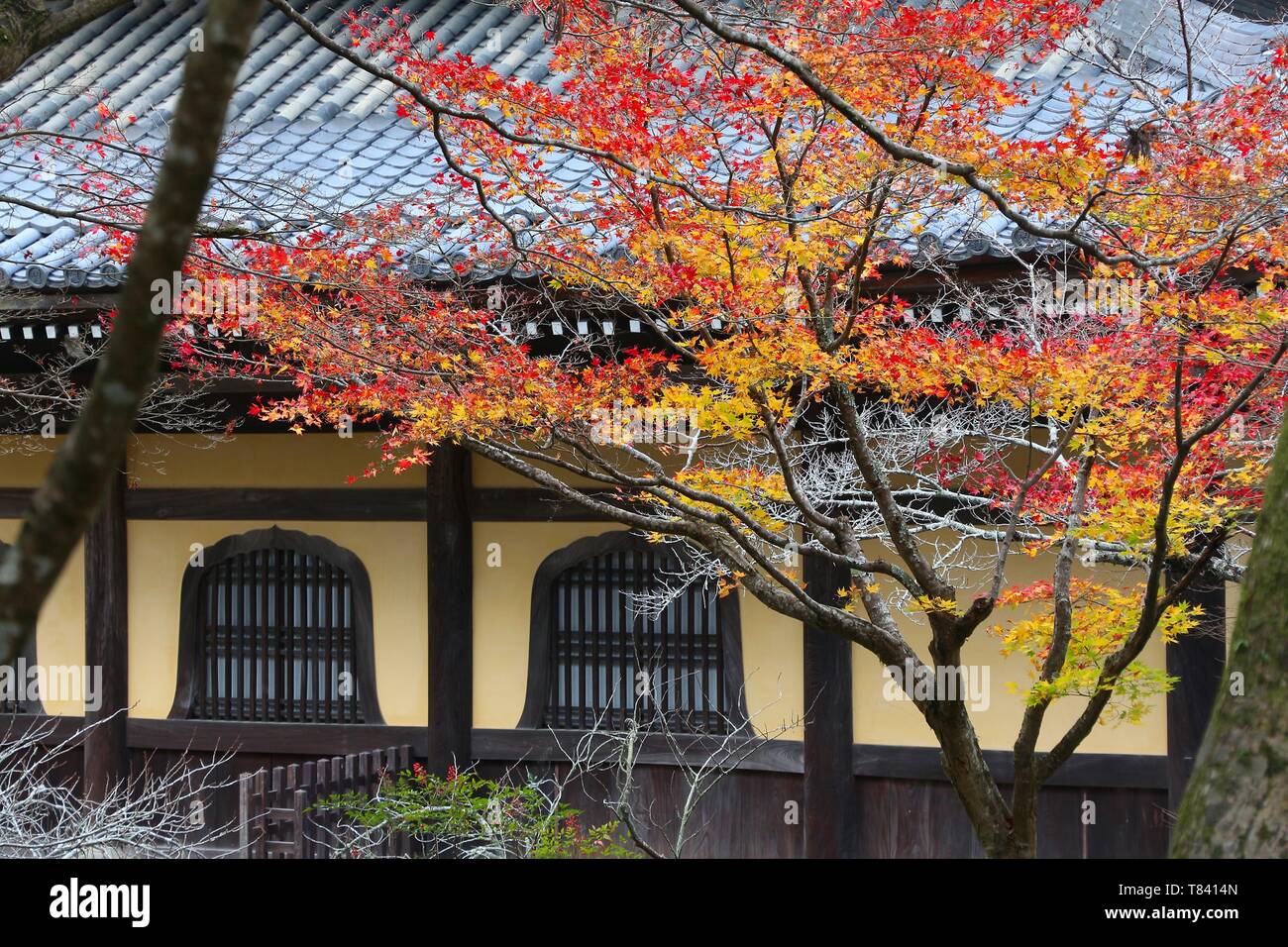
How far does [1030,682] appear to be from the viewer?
763 centimetres

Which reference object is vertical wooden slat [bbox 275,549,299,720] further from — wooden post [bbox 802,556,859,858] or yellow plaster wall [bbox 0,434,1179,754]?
wooden post [bbox 802,556,859,858]

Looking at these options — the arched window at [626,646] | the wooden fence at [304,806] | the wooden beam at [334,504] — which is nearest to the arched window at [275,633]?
the wooden beam at [334,504]

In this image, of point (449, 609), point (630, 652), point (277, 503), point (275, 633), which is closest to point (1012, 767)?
point (630, 652)

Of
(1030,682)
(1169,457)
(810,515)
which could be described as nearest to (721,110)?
(810,515)

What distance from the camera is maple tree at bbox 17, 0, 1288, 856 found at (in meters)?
4.68

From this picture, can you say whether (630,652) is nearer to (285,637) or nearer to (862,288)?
(285,637)

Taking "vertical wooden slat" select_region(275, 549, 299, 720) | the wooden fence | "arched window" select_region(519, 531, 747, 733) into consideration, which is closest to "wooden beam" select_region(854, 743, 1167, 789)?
"arched window" select_region(519, 531, 747, 733)

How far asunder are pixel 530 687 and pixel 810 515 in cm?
407

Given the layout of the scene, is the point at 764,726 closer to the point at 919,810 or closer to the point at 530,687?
the point at 919,810

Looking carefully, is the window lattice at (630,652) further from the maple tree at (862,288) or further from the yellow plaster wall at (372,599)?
the maple tree at (862,288)

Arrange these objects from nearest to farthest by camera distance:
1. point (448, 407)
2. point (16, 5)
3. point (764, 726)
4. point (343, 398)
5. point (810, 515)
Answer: point (16, 5) → point (810, 515) → point (448, 407) → point (343, 398) → point (764, 726)

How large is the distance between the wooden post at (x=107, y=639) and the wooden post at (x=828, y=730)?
208 inches

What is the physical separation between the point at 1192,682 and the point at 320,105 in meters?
7.88

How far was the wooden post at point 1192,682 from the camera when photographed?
23.6 feet
